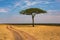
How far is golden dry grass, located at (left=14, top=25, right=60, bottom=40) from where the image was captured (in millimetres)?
10675

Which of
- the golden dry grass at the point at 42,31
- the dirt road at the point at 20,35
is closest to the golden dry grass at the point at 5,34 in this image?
the dirt road at the point at 20,35

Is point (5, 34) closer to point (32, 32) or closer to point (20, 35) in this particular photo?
point (20, 35)

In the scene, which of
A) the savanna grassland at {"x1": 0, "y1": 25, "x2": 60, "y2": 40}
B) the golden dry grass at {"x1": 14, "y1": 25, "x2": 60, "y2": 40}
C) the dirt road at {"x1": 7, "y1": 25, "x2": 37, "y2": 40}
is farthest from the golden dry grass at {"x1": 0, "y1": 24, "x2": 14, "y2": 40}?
the golden dry grass at {"x1": 14, "y1": 25, "x2": 60, "y2": 40}

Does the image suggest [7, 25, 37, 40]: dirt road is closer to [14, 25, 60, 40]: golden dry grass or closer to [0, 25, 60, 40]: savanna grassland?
[0, 25, 60, 40]: savanna grassland

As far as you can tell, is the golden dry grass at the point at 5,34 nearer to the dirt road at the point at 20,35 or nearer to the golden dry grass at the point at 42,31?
the dirt road at the point at 20,35

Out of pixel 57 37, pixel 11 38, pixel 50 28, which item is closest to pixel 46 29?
pixel 50 28

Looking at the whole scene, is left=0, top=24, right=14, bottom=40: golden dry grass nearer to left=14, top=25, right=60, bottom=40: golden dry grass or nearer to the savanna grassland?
the savanna grassland

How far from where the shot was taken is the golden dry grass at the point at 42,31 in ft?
35.0

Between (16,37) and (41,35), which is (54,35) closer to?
(41,35)

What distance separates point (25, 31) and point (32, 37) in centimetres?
48

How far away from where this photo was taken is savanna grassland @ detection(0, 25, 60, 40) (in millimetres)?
10641

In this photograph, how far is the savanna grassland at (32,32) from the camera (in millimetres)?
10641

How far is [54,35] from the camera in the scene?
10.8m

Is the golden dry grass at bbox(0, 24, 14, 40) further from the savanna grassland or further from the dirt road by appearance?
the dirt road
